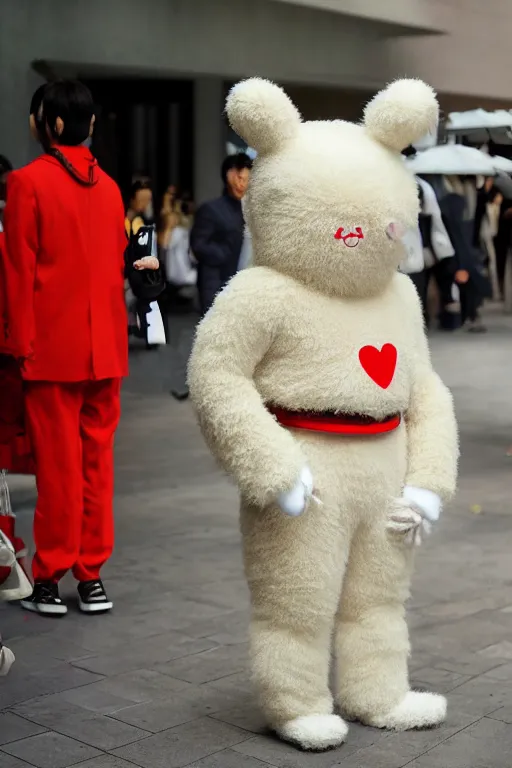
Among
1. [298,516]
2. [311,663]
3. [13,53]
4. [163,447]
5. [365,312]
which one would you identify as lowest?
[163,447]

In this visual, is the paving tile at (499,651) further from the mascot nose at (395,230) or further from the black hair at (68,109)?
the black hair at (68,109)

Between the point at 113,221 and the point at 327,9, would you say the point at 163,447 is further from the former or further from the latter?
the point at 327,9

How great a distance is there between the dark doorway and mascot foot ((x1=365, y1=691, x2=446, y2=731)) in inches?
821

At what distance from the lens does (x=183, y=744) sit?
3996 mm

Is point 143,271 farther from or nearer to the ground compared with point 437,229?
farther from the ground

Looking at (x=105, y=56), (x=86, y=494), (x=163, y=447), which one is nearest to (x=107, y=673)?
(x=86, y=494)

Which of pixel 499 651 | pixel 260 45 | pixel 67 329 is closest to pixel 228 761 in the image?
pixel 499 651

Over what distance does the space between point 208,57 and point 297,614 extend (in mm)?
18101

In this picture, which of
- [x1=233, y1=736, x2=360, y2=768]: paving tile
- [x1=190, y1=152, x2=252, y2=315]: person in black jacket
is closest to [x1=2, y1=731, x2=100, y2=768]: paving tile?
[x1=233, y1=736, x2=360, y2=768]: paving tile

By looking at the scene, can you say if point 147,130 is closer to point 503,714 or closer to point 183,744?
point 503,714

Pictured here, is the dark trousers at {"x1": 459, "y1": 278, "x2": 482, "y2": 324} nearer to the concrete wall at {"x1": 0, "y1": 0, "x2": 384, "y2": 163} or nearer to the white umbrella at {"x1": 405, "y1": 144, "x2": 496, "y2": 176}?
the white umbrella at {"x1": 405, "y1": 144, "x2": 496, "y2": 176}

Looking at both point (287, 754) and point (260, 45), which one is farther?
point (260, 45)

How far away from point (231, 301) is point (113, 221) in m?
1.57

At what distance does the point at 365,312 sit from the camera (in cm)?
395
